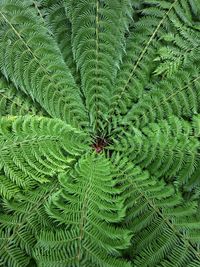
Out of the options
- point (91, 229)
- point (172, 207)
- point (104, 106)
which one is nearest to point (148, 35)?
point (104, 106)

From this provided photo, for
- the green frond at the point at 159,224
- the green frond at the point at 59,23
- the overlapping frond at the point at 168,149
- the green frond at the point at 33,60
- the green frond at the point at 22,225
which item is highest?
the green frond at the point at 59,23

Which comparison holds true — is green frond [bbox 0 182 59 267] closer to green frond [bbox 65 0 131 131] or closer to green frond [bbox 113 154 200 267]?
green frond [bbox 113 154 200 267]

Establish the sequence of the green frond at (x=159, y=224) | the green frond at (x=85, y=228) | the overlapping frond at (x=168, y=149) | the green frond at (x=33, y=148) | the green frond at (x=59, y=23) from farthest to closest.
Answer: the green frond at (x=59, y=23), the overlapping frond at (x=168, y=149), the green frond at (x=33, y=148), the green frond at (x=159, y=224), the green frond at (x=85, y=228)

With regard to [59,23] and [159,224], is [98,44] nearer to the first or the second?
[59,23]

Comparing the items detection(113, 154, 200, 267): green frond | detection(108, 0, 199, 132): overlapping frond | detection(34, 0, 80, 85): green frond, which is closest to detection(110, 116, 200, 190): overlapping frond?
detection(113, 154, 200, 267): green frond

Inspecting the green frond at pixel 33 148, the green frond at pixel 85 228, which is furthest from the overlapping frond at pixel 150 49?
the green frond at pixel 85 228

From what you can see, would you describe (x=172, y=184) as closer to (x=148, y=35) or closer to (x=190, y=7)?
(x=148, y=35)

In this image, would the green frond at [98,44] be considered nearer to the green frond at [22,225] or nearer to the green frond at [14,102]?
the green frond at [14,102]
